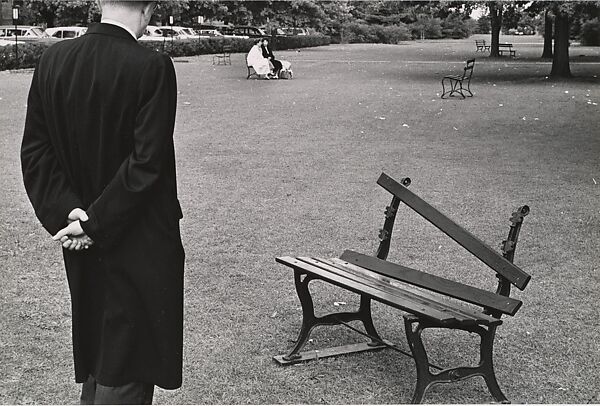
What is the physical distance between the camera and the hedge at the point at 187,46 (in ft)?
109

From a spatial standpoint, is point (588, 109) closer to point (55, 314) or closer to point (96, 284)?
point (55, 314)

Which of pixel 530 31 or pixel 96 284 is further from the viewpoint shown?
pixel 530 31

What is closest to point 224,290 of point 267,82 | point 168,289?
point 168,289

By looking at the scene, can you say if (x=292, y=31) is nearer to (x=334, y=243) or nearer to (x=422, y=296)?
(x=334, y=243)

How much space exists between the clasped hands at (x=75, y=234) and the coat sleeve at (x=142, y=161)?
1.3 inches

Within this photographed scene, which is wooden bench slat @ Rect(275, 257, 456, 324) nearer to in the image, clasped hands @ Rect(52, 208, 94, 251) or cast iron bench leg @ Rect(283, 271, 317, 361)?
cast iron bench leg @ Rect(283, 271, 317, 361)

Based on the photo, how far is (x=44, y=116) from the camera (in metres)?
3.36

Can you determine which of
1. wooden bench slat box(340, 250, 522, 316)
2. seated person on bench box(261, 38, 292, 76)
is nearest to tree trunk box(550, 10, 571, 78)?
seated person on bench box(261, 38, 292, 76)

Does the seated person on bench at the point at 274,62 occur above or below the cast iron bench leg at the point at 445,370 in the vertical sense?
below

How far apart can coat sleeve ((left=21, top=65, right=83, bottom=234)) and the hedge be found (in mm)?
8260

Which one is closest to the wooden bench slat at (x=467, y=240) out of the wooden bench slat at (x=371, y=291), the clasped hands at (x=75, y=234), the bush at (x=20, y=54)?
the wooden bench slat at (x=371, y=291)

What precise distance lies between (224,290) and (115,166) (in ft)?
10.8

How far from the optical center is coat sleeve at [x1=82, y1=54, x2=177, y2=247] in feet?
10.4

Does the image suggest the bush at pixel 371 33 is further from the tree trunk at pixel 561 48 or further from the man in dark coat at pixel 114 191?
the man in dark coat at pixel 114 191
